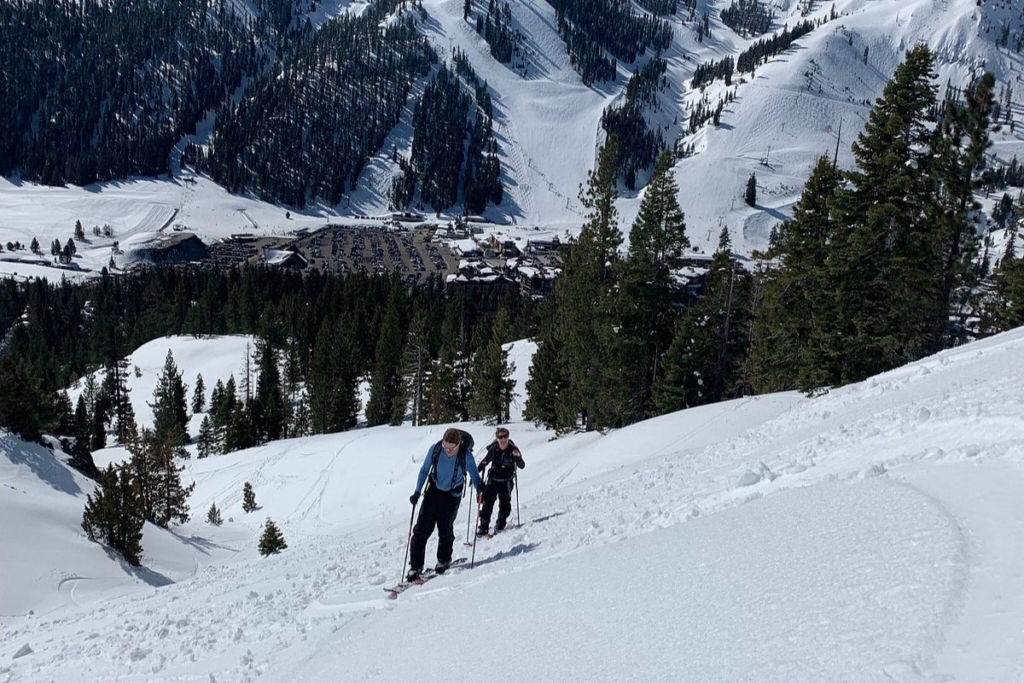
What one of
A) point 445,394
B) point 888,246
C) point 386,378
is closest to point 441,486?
point 888,246

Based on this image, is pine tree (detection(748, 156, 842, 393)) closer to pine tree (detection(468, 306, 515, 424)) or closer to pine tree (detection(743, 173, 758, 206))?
pine tree (detection(468, 306, 515, 424))

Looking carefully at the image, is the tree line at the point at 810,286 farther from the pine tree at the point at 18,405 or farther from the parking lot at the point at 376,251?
the parking lot at the point at 376,251

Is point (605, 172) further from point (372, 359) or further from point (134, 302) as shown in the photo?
point (134, 302)

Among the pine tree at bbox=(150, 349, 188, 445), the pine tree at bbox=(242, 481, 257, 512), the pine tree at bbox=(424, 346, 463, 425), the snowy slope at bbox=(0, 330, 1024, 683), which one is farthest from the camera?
the pine tree at bbox=(150, 349, 188, 445)

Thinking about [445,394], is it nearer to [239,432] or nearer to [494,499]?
[239,432]

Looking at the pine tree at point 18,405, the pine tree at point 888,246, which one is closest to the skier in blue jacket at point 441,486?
the pine tree at point 888,246

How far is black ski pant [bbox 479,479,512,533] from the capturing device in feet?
36.7

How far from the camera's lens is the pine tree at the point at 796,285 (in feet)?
88.4

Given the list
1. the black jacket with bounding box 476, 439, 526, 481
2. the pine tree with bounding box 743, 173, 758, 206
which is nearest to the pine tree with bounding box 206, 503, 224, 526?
the black jacket with bounding box 476, 439, 526, 481

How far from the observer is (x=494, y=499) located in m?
11.3

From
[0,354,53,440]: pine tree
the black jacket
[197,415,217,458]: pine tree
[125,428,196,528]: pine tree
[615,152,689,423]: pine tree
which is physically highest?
[615,152,689,423]: pine tree

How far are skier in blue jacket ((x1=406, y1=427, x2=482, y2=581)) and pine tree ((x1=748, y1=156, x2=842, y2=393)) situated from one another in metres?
20.8

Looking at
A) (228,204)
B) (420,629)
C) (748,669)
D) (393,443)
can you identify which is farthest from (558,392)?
(228,204)

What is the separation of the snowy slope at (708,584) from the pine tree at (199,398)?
5935cm
